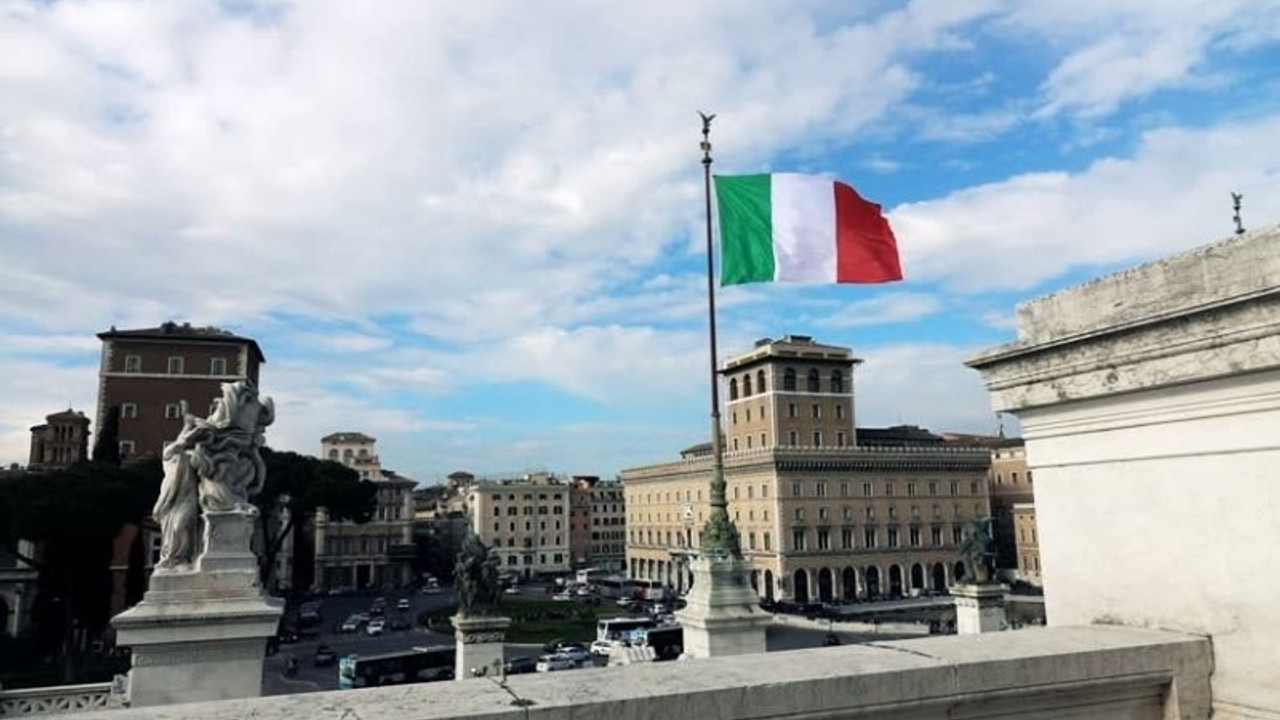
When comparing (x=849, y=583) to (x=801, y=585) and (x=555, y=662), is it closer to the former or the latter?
(x=801, y=585)

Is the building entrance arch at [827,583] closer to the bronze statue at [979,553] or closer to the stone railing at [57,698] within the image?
the bronze statue at [979,553]

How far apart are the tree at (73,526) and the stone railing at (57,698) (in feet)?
96.0

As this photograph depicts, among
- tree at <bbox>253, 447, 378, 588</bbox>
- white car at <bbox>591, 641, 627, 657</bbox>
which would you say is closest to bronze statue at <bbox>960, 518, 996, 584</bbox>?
white car at <bbox>591, 641, 627, 657</bbox>

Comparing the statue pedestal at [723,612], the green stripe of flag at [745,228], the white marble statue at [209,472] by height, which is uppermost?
the green stripe of flag at [745,228]

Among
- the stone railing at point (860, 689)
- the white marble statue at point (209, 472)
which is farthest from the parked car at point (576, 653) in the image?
the stone railing at point (860, 689)

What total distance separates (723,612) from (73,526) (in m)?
35.9

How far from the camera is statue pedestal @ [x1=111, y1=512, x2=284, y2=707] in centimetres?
714

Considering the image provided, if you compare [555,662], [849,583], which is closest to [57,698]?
[555,662]

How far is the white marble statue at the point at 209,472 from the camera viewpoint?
7727 mm

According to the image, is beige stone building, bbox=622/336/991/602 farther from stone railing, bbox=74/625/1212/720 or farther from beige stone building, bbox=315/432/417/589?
stone railing, bbox=74/625/1212/720

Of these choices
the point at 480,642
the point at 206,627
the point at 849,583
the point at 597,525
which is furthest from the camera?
the point at 597,525

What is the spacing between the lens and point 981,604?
15703 mm

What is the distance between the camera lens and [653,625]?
41062mm

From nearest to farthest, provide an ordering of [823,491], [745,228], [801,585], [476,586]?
[745,228] → [476,586] → [801,585] → [823,491]
